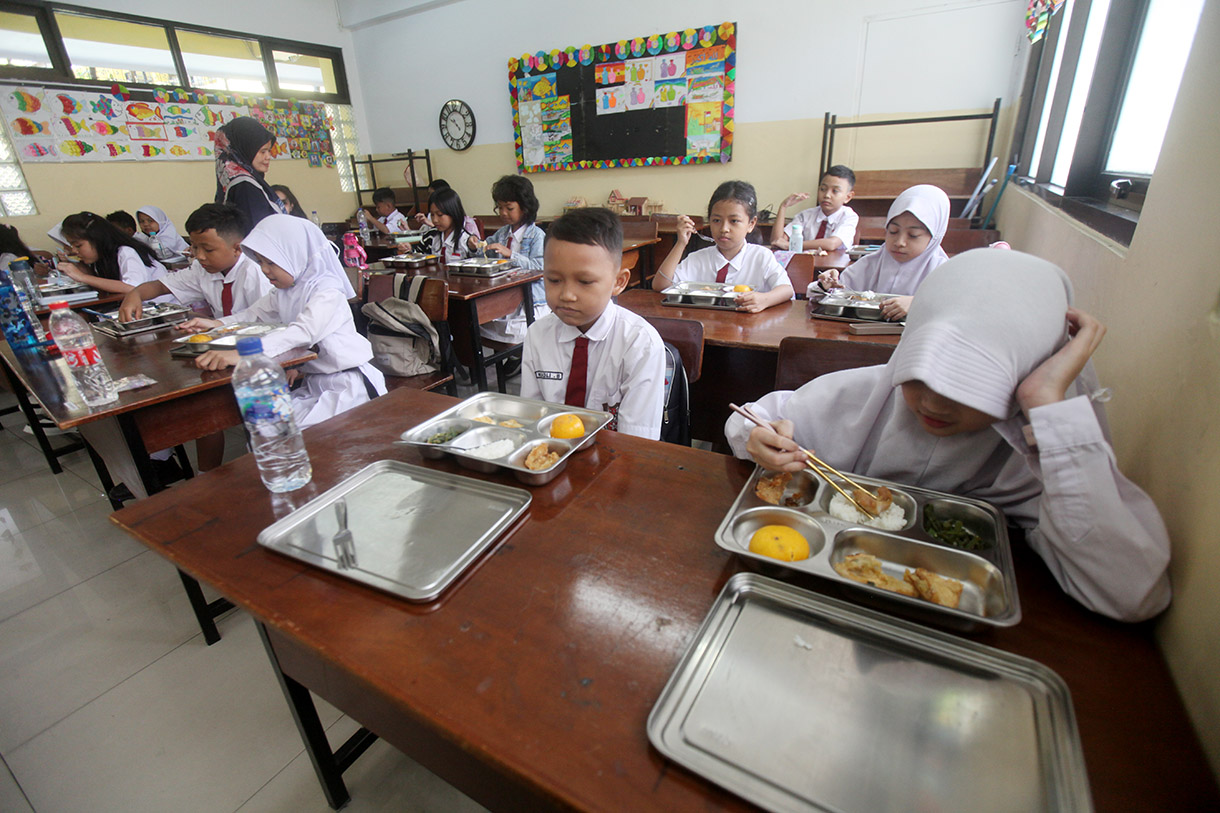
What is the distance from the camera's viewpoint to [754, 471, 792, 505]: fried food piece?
872mm

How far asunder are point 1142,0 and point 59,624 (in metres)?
4.65

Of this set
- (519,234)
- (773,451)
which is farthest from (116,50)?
(773,451)

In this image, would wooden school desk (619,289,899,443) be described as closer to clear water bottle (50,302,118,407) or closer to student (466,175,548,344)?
student (466,175,548,344)

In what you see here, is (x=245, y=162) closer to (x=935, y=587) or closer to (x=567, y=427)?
(x=567, y=427)

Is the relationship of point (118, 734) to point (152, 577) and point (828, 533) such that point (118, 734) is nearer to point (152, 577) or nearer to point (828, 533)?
point (152, 577)

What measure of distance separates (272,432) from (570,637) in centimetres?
76

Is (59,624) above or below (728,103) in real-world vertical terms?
below

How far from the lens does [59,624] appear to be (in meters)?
1.81

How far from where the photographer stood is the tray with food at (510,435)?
0.99m

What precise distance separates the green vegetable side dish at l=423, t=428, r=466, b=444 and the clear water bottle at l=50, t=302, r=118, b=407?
1.08 metres

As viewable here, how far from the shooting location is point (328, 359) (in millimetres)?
2086

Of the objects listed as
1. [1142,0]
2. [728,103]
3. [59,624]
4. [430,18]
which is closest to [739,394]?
[1142,0]

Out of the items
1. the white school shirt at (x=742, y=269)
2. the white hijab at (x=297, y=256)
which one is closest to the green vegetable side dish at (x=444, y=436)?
the white hijab at (x=297, y=256)

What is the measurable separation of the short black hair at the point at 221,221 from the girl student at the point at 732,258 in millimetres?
1975
